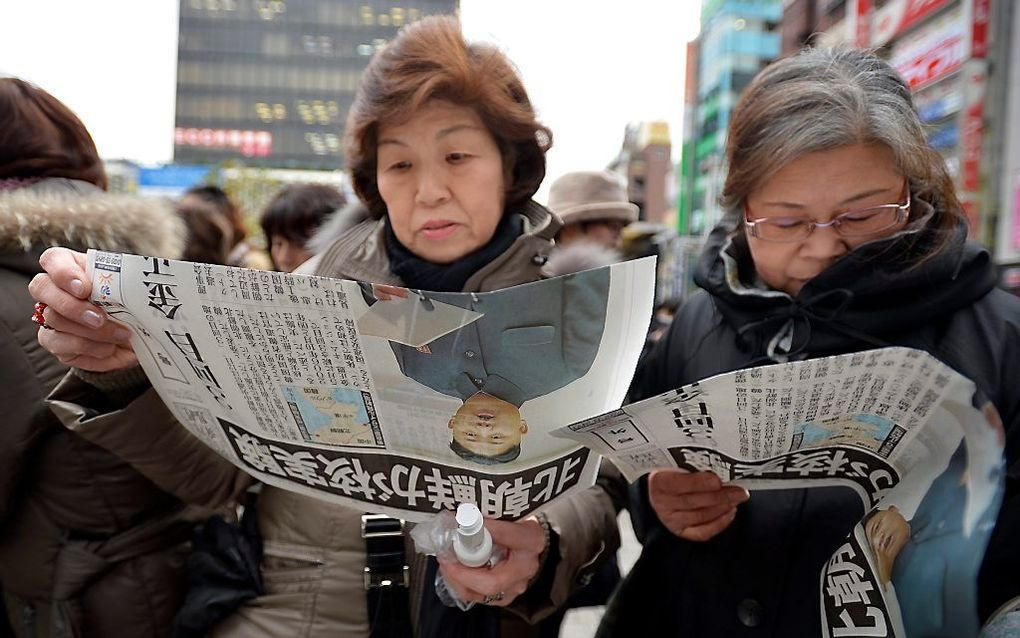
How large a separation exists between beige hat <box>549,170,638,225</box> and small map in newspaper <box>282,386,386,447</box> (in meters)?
2.37

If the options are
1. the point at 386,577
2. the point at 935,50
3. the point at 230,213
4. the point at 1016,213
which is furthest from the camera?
the point at 935,50

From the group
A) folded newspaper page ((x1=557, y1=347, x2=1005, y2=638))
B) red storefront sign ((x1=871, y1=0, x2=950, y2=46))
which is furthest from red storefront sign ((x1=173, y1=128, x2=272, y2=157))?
folded newspaper page ((x1=557, y1=347, x2=1005, y2=638))

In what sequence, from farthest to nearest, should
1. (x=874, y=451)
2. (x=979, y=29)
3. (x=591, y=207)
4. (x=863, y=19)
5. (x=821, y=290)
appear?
(x=863, y=19)
(x=979, y=29)
(x=591, y=207)
(x=821, y=290)
(x=874, y=451)

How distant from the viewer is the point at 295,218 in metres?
3.00

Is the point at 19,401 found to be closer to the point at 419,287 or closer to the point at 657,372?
the point at 419,287

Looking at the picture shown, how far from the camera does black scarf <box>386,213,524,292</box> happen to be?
1239mm

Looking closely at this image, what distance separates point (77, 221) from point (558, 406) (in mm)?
1049

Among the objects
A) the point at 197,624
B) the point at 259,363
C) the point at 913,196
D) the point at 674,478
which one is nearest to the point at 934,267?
the point at 913,196

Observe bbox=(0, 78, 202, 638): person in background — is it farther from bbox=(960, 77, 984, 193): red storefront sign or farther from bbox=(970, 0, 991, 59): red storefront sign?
bbox=(970, 0, 991, 59): red storefront sign

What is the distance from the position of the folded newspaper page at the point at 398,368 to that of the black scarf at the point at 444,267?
40 centimetres

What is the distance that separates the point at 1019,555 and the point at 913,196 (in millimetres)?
524

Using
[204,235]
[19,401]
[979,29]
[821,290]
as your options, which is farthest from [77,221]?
[979,29]

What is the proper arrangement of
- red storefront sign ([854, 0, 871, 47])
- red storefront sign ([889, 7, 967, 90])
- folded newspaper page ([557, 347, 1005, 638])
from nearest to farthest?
folded newspaper page ([557, 347, 1005, 638])
red storefront sign ([889, 7, 967, 90])
red storefront sign ([854, 0, 871, 47])

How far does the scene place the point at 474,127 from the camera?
49.0 inches
